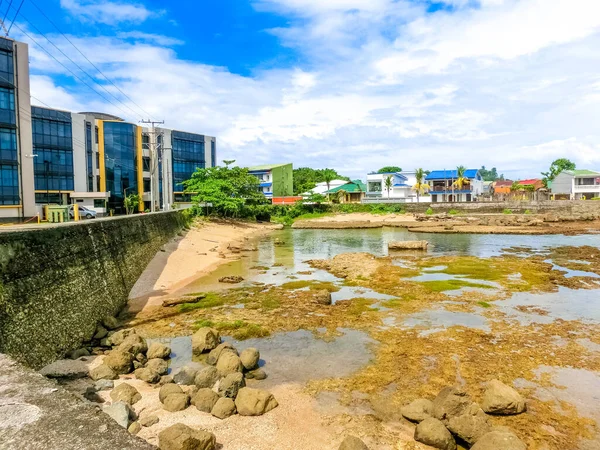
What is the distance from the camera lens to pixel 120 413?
8.67 metres

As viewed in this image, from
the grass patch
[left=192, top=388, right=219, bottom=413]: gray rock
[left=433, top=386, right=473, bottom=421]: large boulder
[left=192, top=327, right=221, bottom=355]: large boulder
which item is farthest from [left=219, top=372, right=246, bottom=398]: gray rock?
the grass patch

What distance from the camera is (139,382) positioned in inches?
449

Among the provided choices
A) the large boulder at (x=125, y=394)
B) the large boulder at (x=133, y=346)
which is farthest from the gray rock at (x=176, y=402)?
the large boulder at (x=133, y=346)

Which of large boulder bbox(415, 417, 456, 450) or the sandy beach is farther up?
the sandy beach

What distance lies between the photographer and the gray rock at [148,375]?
1146 cm

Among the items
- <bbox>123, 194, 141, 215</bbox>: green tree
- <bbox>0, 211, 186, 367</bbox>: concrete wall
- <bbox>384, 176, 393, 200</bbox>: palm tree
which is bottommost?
<bbox>0, 211, 186, 367</bbox>: concrete wall

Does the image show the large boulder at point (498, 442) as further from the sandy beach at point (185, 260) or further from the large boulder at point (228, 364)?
the sandy beach at point (185, 260)

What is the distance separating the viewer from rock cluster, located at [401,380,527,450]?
8070 mm

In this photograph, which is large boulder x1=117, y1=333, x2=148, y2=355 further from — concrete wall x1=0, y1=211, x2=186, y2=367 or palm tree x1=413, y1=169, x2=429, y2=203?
palm tree x1=413, y1=169, x2=429, y2=203

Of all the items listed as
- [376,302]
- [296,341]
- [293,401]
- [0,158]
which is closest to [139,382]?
[293,401]

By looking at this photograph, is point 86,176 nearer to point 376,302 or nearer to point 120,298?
point 120,298

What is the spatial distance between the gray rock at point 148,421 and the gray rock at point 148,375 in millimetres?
2310

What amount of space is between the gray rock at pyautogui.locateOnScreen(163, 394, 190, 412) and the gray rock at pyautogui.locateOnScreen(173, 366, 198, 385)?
1.45m

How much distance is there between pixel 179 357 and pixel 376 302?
10.4 metres
